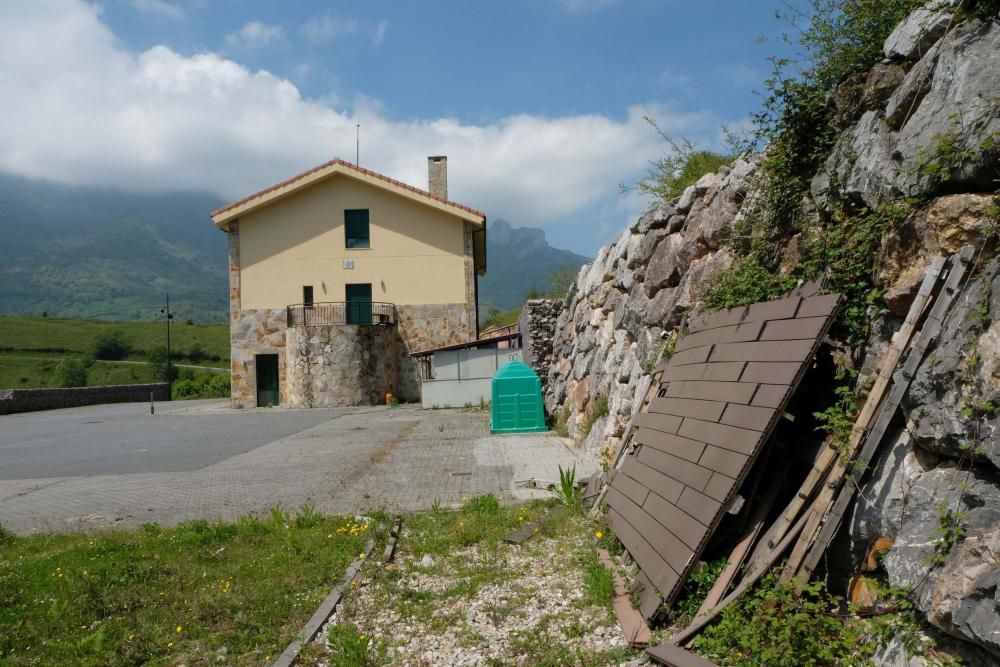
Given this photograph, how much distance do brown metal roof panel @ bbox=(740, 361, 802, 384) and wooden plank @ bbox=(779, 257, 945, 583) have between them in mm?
508

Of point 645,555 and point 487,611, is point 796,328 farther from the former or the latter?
point 487,611

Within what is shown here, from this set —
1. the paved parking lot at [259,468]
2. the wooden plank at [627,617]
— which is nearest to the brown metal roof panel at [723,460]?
the wooden plank at [627,617]

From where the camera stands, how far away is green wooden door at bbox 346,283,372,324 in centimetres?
2755

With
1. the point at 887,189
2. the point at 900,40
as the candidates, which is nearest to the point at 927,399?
the point at 887,189

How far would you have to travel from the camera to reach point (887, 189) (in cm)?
455

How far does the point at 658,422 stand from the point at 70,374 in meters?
66.6

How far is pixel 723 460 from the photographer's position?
4.39 metres

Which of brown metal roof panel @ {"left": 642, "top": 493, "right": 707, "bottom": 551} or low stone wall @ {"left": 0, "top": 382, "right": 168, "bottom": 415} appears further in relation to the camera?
low stone wall @ {"left": 0, "top": 382, "right": 168, "bottom": 415}

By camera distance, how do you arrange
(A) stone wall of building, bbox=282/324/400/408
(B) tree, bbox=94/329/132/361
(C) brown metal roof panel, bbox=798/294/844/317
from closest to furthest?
1. (C) brown metal roof panel, bbox=798/294/844/317
2. (A) stone wall of building, bbox=282/324/400/408
3. (B) tree, bbox=94/329/132/361

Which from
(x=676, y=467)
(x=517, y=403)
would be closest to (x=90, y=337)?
(x=517, y=403)

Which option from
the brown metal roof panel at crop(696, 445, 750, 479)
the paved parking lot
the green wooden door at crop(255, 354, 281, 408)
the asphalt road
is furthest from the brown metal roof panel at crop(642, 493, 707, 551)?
the green wooden door at crop(255, 354, 281, 408)

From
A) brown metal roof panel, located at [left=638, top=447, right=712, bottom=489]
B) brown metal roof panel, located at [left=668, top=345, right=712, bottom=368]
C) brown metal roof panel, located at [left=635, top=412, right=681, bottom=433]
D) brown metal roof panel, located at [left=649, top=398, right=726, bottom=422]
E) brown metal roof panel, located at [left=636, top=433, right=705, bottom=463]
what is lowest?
brown metal roof panel, located at [left=638, top=447, right=712, bottom=489]

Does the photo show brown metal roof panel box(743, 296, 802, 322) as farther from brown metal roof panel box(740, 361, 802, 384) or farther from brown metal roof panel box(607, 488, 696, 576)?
brown metal roof panel box(607, 488, 696, 576)

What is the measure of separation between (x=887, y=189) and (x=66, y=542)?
8.03 metres
